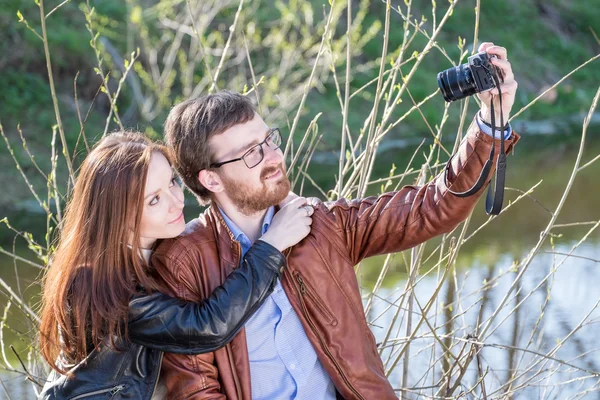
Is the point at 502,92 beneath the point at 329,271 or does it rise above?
above

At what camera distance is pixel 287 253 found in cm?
207

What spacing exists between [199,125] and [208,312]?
18.7 inches

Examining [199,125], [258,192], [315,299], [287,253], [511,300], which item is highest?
[199,125]

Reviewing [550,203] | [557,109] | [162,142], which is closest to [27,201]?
[550,203]

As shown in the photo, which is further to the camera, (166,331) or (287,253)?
(287,253)

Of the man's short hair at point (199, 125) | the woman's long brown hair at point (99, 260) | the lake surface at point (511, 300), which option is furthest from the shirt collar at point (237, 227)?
the lake surface at point (511, 300)

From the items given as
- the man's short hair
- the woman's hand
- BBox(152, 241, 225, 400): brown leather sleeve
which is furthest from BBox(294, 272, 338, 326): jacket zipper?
the man's short hair

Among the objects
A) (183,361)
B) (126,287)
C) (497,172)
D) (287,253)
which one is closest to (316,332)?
(287,253)

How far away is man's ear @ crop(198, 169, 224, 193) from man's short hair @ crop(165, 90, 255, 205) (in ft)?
0.05

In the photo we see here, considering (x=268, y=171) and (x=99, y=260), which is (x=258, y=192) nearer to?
(x=268, y=171)

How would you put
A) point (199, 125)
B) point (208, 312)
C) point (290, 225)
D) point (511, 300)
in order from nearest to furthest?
point (208, 312) < point (290, 225) < point (199, 125) < point (511, 300)

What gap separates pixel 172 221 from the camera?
2.07 meters

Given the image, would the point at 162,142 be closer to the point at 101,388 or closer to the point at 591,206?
the point at 101,388

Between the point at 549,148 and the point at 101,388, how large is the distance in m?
10.7
